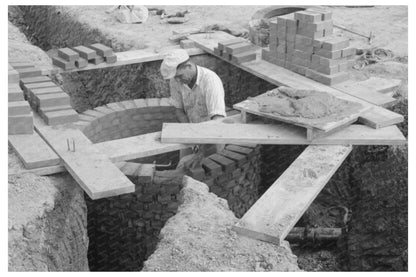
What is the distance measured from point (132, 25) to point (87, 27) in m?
0.79

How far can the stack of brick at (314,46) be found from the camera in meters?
7.64

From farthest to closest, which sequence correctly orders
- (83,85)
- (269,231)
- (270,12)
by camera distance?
(83,85), (270,12), (269,231)

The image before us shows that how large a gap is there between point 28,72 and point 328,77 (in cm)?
356

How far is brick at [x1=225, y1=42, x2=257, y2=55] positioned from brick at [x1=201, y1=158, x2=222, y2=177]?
91.8 inches

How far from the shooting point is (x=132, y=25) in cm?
1141

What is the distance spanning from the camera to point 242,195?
23.4 feet

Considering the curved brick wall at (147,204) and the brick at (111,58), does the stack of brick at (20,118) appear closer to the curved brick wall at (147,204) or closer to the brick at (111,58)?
the curved brick wall at (147,204)

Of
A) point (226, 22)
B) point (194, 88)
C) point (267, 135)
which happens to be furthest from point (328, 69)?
point (226, 22)

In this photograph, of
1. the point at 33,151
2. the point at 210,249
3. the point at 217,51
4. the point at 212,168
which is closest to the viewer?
the point at 210,249

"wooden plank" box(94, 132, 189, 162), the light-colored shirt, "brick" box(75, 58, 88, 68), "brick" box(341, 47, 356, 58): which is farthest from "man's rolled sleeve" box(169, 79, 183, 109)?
"brick" box(341, 47, 356, 58)

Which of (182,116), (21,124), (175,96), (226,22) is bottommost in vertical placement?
(182,116)

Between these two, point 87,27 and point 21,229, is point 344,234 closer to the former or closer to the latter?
point 21,229

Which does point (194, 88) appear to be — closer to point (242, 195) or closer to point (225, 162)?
point (225, 162)

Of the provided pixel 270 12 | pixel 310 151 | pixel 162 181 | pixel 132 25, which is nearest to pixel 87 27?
pixel 132 25
